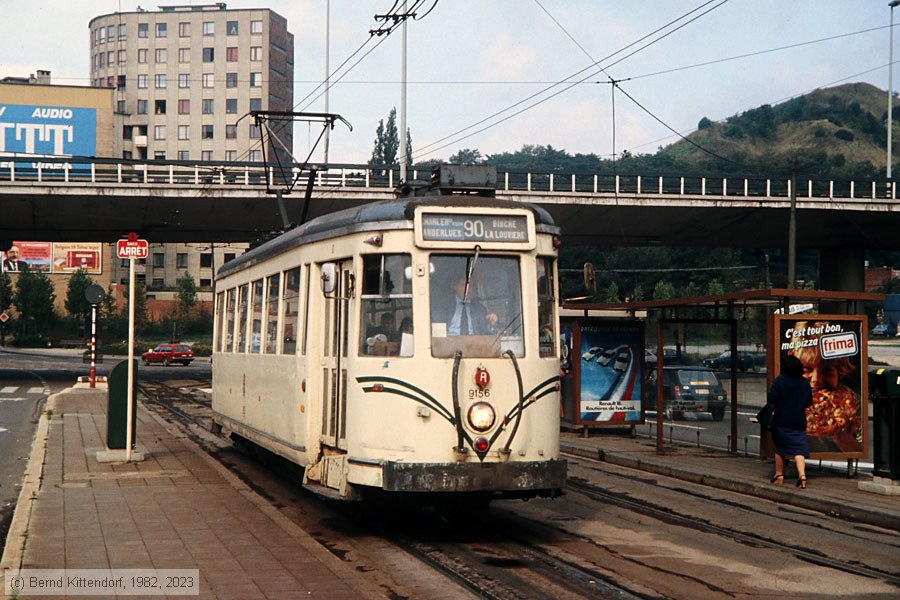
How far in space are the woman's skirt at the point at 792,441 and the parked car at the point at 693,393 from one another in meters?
5.17

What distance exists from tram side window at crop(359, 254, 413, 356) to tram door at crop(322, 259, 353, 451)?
0.95ft

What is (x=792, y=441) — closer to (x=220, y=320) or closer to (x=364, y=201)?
(x=220, y=320)

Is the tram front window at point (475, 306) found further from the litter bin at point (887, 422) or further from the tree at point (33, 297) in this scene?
the tree at point (33, 297)

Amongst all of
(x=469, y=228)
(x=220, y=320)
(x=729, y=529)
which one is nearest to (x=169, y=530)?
(x=469, y=228)

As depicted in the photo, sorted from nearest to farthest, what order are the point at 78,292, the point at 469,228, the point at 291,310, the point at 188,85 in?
the point at 469,228 → the point at 291,310 → the point at 78,292 → the point at 188,85

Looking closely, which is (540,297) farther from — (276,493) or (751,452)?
(751,452)

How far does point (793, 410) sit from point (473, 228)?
545 centimetres

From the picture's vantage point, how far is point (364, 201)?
42.9 metres

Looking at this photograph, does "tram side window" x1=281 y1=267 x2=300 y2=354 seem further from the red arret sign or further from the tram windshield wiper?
the red arret sign

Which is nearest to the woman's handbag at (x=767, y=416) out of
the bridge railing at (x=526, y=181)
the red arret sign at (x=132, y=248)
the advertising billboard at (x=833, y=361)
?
the advertising billboard at (x=833, y=361)

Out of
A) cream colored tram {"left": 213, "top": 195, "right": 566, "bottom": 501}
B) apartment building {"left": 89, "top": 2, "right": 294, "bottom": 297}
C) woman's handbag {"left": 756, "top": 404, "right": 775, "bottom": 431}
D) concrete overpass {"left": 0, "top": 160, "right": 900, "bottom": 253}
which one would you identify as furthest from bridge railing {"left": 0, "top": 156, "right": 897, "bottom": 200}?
apartment building {"left": 89, "top": 2, "right": 294, "bottom": 297}

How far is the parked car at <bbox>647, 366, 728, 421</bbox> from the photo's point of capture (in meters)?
19.0

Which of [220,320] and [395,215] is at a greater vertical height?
[395,215]

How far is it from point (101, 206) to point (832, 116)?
17842cm
